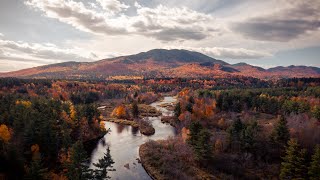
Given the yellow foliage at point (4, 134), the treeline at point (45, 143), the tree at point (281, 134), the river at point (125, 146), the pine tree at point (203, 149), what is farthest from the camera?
the tree at point (281, 134)

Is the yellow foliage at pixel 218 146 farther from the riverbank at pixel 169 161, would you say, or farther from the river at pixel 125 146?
the river at pixel 125 146

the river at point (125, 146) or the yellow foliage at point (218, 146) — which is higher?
the yellow foliage at point (218, 146)

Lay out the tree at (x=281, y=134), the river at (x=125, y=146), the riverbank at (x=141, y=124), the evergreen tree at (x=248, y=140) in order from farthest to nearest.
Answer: the riverbank at (x=141, y=124), the tree at (x=281, y=134), the evergreen tree at (x=248, y=140), the river at (x=125, y=146)

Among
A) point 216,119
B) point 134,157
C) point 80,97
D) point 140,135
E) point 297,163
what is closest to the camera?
point 297,163

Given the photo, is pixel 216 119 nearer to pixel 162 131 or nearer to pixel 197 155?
pixel 162 131

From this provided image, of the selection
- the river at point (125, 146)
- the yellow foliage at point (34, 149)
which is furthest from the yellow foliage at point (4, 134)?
the river at point (125, 146)

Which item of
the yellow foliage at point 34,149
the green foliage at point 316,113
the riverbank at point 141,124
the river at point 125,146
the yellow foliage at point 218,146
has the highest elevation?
the green foliage at point 316,113

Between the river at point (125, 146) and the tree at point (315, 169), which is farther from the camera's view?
the river at point (125, 146)

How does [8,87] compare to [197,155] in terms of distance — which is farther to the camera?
[8,87]

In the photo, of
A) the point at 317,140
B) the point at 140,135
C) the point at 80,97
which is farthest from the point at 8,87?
the point at 317,140
